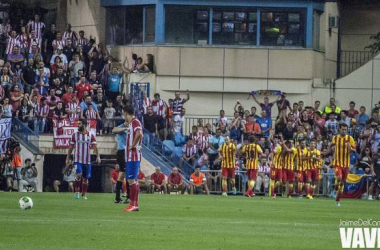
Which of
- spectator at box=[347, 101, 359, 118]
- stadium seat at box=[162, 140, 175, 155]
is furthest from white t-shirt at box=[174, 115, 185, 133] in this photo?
spectator at box=[347, 101, 359, 118]

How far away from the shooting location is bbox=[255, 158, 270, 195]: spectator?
139 ft

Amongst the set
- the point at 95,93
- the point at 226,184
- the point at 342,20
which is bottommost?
the point at 226,184

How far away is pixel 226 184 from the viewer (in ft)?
134

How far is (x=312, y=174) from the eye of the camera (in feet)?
134

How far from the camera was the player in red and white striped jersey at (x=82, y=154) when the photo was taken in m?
31.8

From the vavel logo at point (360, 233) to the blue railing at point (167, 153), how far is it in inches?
766

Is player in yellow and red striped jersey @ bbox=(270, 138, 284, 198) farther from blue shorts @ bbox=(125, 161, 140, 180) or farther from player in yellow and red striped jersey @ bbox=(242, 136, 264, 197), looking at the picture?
blue shorts @ bbox=(125, 161, 140, 180)

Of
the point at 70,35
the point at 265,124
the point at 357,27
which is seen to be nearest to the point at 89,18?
the point at 70,35

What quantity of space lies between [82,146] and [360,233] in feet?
46.4

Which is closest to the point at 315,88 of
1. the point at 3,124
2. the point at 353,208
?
the point at 3,124

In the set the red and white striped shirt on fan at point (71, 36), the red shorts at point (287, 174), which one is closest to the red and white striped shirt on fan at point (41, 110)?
the red and white striped shirt on fan at point (71, 36)

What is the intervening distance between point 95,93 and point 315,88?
9621mm

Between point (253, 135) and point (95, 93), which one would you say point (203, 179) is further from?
point (95, 93)

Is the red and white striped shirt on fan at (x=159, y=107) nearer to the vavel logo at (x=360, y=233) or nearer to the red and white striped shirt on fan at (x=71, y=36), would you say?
the red and white striped shirt on fan at (x=71, y=36)
